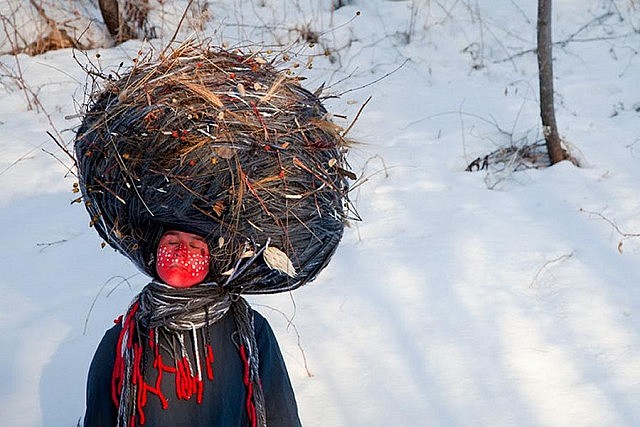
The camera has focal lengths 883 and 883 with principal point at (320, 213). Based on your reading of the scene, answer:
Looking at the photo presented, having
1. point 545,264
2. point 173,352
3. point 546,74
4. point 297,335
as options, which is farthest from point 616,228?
point 173,352

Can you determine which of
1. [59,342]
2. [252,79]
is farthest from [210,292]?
[59,342]

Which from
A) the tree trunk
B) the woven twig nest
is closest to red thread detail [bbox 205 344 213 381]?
the woven twig nest

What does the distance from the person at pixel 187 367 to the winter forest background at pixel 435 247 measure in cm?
53

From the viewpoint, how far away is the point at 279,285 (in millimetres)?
1924

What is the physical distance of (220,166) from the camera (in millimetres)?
1723

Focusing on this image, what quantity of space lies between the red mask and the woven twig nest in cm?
2

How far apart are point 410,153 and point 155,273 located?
253cm

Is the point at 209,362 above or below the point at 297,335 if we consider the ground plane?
above

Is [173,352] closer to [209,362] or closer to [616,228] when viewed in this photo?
[209,362]

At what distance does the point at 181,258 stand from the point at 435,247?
182cm

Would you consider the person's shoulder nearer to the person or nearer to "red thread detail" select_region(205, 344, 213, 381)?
the person

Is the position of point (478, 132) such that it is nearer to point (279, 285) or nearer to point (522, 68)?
point (522, 68)

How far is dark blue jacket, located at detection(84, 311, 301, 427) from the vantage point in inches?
78.2

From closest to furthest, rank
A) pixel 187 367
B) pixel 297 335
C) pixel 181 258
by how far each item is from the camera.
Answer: pixel 181 258, pixel 187 367, pixel 297 335
